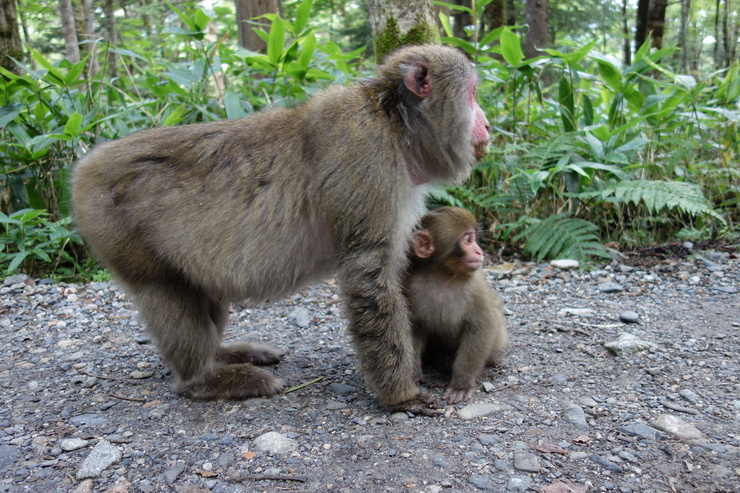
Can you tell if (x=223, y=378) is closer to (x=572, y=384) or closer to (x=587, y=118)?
(x=572, y=384)

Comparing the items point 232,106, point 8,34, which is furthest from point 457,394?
point 8,34

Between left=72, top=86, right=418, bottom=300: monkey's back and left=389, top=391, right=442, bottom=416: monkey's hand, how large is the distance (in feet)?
2.45

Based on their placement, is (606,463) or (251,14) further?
(251,14)

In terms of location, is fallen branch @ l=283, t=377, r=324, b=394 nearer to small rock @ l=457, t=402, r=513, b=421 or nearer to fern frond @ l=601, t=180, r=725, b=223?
small rock @ l=457, t=402, r=513, b=421

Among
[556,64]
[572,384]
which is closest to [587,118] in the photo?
[556,64]

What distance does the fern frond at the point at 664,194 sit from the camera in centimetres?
462

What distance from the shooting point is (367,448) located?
2.57 meters

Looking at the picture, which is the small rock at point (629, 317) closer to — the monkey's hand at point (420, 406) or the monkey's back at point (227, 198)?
the monkey's hand at point (420, 406)

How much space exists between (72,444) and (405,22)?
3544mm

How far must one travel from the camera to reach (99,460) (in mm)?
2457

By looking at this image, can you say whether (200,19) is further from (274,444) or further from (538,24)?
(538,24)

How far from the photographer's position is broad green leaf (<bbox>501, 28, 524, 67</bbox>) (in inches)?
207

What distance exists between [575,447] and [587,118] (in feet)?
12.9

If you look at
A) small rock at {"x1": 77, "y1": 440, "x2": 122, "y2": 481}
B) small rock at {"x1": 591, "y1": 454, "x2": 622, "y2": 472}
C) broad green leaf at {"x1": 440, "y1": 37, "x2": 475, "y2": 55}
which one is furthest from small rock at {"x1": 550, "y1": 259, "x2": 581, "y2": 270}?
small rock at {"x1": 77, "y1": 440, "x2": 122, "y2": 481}
